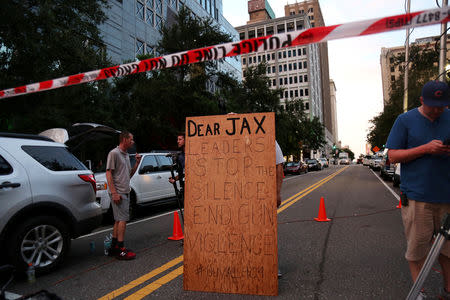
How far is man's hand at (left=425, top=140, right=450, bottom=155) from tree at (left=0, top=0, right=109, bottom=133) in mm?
10726

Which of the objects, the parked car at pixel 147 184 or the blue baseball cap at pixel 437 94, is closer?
the blue baseball cap at pixel 437 94

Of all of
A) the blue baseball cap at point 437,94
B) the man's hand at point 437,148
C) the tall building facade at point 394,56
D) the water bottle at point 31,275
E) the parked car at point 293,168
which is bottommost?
the parked car at point 293,168

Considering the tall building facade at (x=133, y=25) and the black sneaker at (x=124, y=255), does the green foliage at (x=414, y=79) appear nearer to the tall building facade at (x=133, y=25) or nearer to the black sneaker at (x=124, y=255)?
the tall building facade at (x=133, y=25)

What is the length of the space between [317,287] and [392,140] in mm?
1776

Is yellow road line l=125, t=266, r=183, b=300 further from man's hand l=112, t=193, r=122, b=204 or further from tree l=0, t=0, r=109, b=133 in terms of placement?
tree l=0, t=0, r=109, b=133

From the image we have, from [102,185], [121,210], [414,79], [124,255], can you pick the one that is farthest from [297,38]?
[414,79]

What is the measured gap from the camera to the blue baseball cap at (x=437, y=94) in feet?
8.76

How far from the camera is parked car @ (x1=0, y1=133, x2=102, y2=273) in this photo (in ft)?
12.9

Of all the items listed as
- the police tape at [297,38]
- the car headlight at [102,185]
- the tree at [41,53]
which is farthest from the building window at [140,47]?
the police tape at [297,38]

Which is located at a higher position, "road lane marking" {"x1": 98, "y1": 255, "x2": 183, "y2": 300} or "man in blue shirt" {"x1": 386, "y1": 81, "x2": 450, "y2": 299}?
"man in blue shirt" {"x1": 386, "y1": 81, "x2": 450, "y2": 299}

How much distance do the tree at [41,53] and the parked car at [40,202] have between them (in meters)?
6.57

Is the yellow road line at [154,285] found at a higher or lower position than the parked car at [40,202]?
lower

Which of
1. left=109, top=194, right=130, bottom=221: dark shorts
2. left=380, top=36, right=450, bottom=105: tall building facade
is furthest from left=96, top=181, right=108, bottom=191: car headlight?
left=380, top=36, right=450, bottom=105: tall building facade

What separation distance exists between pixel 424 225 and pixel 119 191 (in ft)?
13.3
